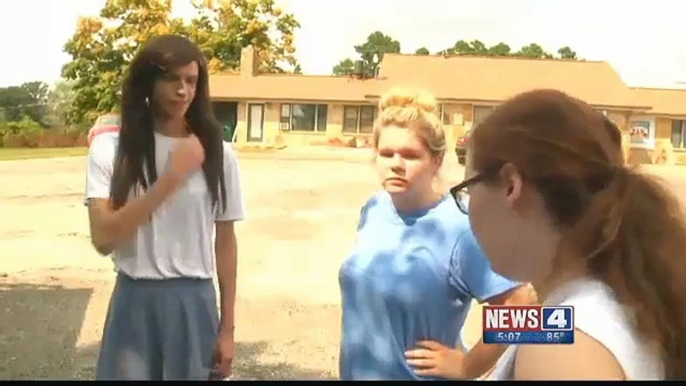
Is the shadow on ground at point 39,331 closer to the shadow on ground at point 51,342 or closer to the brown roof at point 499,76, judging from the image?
the shadow on ground at point 51,342

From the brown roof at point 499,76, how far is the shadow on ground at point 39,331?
800 millimetres

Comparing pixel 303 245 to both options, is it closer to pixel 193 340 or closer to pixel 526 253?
pixel 193 340

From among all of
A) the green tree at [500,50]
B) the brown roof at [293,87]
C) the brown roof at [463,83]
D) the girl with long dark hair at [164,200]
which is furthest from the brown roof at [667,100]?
the girl with long dark hair at [164,200]

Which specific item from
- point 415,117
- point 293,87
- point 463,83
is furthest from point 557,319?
point 293,87

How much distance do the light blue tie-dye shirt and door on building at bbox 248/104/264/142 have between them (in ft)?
0.92

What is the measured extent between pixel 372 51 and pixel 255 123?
29cm

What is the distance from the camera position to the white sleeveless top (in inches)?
34.4

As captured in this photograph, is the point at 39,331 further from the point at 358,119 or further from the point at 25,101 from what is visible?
the point at 358,119

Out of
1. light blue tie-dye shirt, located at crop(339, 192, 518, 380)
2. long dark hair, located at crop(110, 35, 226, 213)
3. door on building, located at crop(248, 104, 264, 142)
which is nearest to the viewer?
light blue tie-dye shirt, located at crop(339, 192, 518, 380)

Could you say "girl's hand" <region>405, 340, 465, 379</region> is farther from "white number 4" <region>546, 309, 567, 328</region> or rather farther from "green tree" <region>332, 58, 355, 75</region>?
"green tree" <region>332, 58, 355, 75</region>

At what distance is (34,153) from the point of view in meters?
1.81

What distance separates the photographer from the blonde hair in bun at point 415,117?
5.18ft

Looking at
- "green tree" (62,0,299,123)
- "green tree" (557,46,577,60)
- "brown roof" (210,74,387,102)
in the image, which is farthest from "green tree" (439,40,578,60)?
"green tree" (62,0,299,123)

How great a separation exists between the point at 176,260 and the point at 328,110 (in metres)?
0.44
